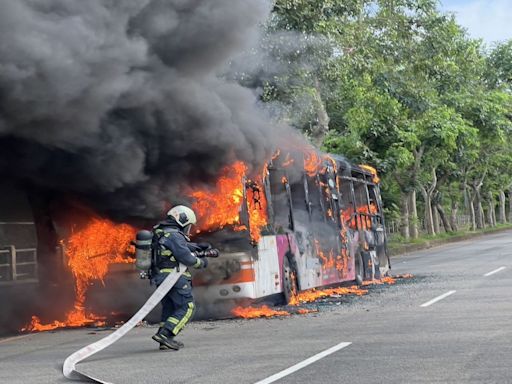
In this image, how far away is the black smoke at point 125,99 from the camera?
9.91m

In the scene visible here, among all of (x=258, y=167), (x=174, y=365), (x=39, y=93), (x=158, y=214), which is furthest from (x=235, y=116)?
(x=174, y=365)

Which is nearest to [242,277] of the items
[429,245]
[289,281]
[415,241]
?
[289,281]

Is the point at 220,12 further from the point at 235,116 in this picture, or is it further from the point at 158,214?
the point at 158,214

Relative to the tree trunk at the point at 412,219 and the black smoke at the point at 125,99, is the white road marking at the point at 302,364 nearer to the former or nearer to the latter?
the black smoke at the point at 125,99

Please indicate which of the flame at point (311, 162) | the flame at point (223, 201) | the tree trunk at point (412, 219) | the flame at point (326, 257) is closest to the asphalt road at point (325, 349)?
the flame at point (223, 201)

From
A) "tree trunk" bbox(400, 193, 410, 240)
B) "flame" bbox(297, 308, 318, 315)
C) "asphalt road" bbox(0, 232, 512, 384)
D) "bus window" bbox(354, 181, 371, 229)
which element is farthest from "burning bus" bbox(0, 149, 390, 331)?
"tree trunk" bbox(400, 193, 410, 240)

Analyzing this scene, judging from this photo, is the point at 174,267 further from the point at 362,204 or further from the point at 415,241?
the point at 415,241

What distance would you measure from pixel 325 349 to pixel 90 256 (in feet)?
15.7

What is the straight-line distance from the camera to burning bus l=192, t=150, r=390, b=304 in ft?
37.1

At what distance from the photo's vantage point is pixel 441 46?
2386cm

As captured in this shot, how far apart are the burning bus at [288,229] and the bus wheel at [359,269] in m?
0.02

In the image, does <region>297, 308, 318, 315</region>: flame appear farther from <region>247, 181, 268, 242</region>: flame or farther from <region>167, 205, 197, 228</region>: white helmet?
<region>167, 205, 197, 228</region>: white helmet

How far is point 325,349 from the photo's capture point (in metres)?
8.24

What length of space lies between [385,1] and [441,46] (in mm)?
2116
